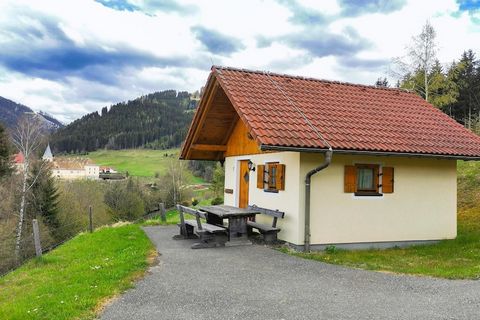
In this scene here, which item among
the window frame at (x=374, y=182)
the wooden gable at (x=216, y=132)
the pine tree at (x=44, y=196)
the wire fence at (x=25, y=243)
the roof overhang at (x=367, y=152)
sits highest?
the wooden gable at (x=216, y=132)

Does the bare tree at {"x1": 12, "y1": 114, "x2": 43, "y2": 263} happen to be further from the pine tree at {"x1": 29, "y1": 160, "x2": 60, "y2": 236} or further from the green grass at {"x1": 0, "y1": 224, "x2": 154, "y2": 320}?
the green grass at {"x1": 0, "y1": 224, "x2": 154, "y2": 320}

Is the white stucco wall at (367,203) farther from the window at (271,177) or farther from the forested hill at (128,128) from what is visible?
the forested hill at (128,128)

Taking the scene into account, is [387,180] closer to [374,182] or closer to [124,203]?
[374,182]

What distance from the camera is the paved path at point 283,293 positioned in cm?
562

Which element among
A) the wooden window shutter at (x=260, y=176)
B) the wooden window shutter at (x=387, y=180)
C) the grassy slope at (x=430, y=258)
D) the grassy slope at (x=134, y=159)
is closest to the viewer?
the grassy slope at (x=430, y=258)

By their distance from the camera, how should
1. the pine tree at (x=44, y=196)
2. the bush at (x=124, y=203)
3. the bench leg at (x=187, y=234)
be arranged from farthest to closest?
the bush at (x=124, y=203), the pine tree at (x=44, y=196), the bench leg at (x=187, y=234)

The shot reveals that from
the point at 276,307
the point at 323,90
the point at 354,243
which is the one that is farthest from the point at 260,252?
the point at 323,90

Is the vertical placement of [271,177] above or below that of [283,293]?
above

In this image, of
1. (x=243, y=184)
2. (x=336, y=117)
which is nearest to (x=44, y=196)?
(x=243, y=184)

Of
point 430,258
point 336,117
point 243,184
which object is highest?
point 336,117

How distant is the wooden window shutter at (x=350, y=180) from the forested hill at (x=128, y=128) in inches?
→ 4336

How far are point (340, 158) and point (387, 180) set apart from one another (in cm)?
149

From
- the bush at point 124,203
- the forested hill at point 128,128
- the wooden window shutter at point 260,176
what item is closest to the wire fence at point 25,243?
the wooden window shutter at point 260,176

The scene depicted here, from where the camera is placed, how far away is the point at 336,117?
37.1 ft
